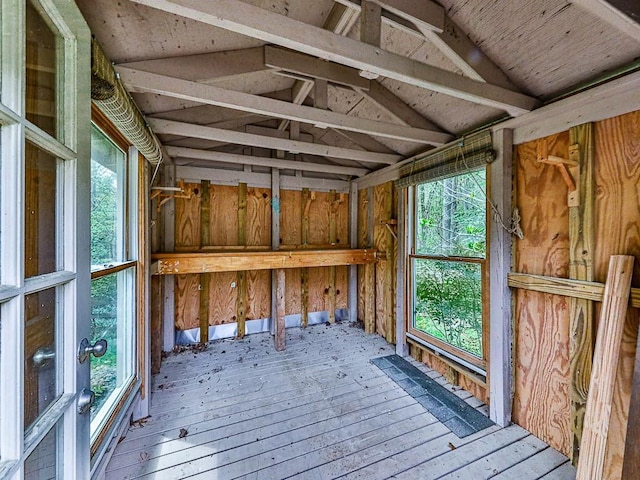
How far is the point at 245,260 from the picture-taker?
278 cm

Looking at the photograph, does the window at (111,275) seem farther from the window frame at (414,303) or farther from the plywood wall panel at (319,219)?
the window frame at (414,303)

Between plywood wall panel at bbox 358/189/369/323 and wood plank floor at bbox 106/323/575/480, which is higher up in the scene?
plywood wall panel at bbox 358/189/369/323

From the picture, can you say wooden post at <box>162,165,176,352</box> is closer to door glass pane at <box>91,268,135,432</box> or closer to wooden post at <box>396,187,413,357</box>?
door glass pane at <box>91,268,135,432</box>

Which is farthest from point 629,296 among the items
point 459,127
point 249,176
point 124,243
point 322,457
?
point 249,176

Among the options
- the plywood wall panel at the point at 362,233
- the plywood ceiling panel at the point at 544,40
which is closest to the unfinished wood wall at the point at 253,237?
the plywood wall panel at the point at 362,233

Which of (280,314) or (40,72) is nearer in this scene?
(40,72)

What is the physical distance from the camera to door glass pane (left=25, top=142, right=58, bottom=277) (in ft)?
2.10

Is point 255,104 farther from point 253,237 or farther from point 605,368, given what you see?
point 605,368

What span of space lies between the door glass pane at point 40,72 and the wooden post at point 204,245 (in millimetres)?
2501

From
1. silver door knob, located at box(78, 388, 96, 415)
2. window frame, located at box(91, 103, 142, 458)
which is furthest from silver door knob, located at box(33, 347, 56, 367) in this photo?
window frame, located at box(91, 103, 142, 458)

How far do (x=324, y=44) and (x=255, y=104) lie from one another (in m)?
0.69

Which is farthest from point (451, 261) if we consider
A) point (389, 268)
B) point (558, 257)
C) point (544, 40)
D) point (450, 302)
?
point (544, 40)

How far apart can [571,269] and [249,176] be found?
3.13 meters

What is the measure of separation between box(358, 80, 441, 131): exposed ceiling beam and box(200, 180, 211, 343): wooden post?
2.11 m
